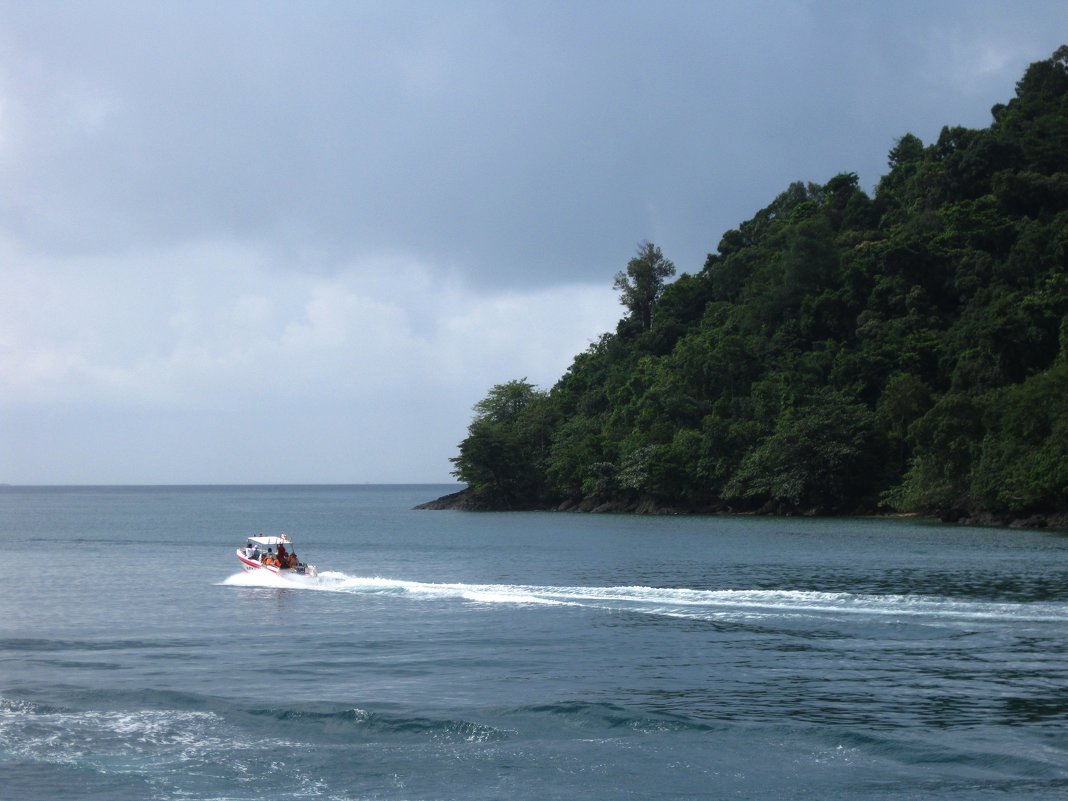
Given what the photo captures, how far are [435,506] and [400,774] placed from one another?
5003 inches

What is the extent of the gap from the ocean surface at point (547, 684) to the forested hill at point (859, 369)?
1239 inches

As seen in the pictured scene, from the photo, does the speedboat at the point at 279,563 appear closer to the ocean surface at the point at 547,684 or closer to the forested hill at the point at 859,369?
the ocean surface at the point at 547,684

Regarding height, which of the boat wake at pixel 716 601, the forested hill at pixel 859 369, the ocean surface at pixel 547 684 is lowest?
the ocean surface at pixel 547 684

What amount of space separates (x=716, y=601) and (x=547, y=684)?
13634mm

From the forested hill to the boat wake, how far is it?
39.4 meters

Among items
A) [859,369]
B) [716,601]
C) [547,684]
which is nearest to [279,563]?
[716,601]

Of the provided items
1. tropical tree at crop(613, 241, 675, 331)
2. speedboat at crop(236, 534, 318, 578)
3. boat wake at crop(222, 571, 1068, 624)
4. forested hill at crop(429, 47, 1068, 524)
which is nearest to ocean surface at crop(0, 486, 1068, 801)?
boat wake at crop(222, 571, 1068, 624)

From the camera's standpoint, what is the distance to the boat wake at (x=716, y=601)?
1251 inches

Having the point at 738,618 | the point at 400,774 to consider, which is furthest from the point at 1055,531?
the point at 400,774

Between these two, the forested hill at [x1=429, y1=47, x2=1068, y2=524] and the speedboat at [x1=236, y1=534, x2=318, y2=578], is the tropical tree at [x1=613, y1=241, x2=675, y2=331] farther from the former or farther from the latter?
the speedboat at [x1=236, y1=534, x2=318, y2=578]

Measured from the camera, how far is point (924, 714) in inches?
803

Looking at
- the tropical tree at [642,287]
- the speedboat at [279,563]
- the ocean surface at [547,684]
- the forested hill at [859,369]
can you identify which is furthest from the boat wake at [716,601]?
the tropical tree at [642,287]

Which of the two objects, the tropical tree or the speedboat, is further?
the tropical tree

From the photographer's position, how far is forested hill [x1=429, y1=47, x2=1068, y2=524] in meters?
79.4
